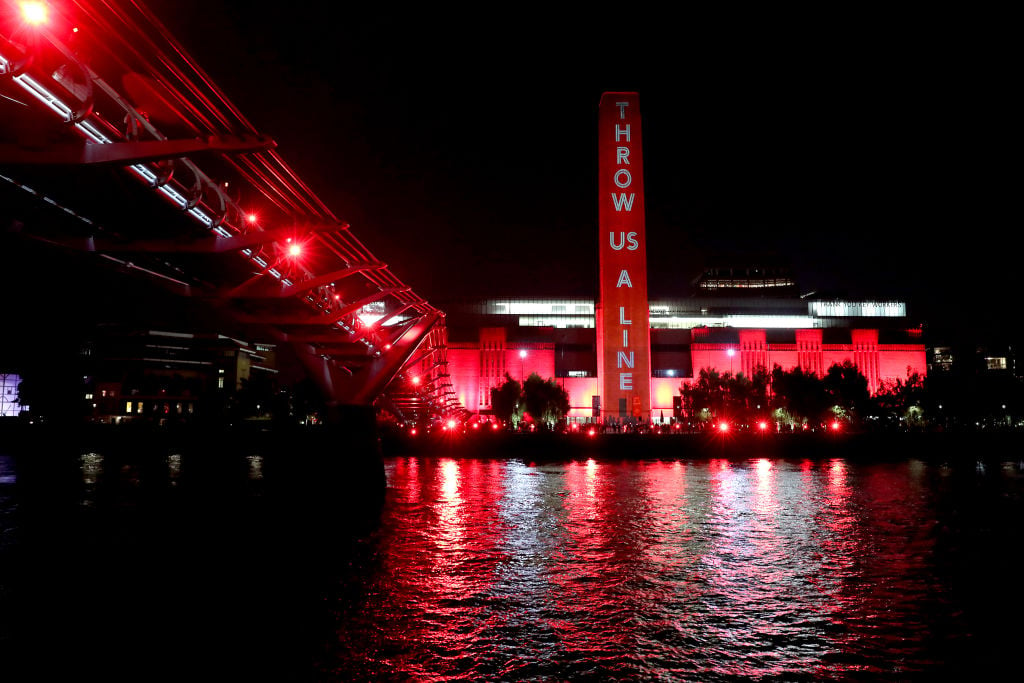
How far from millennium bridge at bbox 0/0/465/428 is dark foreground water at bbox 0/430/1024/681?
7.05 m

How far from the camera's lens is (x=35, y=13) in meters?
8.51

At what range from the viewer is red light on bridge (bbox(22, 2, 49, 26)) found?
835cm

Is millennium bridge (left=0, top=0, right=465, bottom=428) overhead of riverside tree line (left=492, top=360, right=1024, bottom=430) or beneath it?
overhead

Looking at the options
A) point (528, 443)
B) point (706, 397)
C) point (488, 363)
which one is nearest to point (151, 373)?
point (488, 363)

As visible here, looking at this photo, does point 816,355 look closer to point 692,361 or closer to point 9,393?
point 692,361

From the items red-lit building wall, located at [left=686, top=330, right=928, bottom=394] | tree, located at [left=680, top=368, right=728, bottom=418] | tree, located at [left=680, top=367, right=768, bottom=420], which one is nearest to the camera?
tree, located at [left=680, top=367, right=768, bottom=420]

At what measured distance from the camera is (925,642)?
34.2ft

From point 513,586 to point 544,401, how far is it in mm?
67365

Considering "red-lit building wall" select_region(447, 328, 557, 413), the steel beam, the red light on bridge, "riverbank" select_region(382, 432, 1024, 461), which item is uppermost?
"red-lit building wall" select_region(447, 328, 557, 413)

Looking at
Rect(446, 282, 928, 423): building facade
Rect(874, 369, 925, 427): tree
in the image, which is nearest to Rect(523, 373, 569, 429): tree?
Rect(446, 282, 928, 423): building facade

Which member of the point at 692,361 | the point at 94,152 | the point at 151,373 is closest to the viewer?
the point at 94,152

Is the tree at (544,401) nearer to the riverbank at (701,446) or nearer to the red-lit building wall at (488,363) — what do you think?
the red-lit building wall at (488,363)

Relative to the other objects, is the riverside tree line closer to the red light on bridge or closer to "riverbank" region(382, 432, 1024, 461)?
"riverbank" region(382, 432, 1024, 461)

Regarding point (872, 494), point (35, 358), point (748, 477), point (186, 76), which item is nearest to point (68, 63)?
point (186, 76)
